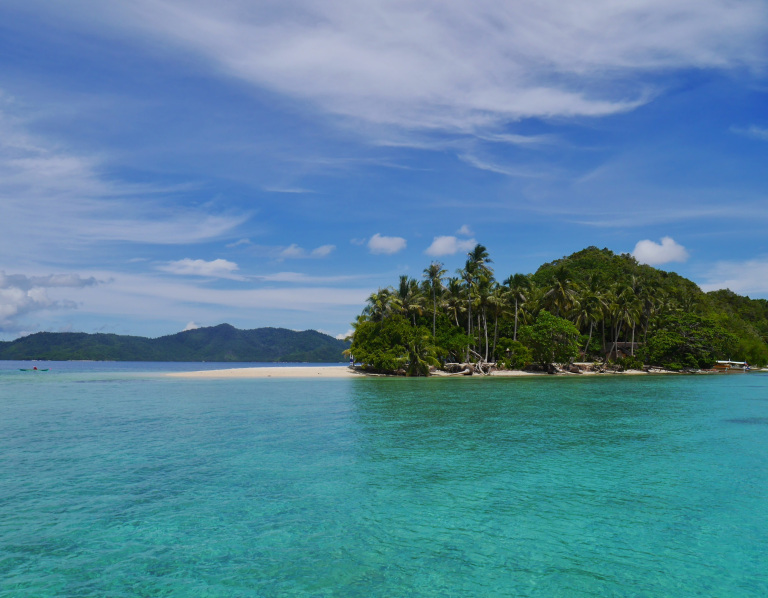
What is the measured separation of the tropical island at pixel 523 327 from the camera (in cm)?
6475

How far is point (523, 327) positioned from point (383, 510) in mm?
59359

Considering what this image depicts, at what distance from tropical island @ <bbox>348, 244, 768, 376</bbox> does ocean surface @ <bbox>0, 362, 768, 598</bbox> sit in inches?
1640

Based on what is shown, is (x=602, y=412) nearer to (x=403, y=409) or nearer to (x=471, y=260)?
(x=403, y=409)

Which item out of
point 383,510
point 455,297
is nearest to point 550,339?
point 455,297

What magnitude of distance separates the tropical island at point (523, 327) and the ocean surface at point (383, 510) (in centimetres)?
4166

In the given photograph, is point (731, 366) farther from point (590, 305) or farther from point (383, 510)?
point (383, 510)

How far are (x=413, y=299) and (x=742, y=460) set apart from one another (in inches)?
2109

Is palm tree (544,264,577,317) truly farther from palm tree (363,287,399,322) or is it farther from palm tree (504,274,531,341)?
palm tree (363,287,399,322)

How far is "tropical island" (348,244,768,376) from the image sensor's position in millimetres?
64750

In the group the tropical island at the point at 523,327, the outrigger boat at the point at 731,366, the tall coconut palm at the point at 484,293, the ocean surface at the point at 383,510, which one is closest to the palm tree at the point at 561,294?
the tropical island at the point at 523,327

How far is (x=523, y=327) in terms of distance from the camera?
67188 mm

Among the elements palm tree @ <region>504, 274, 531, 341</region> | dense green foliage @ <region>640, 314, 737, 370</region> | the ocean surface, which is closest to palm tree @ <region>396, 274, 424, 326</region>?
palm tree @ <region>504, 274, 531, 341</region>

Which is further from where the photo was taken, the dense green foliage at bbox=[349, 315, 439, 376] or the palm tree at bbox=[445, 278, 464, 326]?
the palm tree at bbox=[445, 278, 464, 326]

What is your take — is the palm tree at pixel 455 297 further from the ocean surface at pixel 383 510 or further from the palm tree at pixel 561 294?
the ocean surface at pixel 383 510
